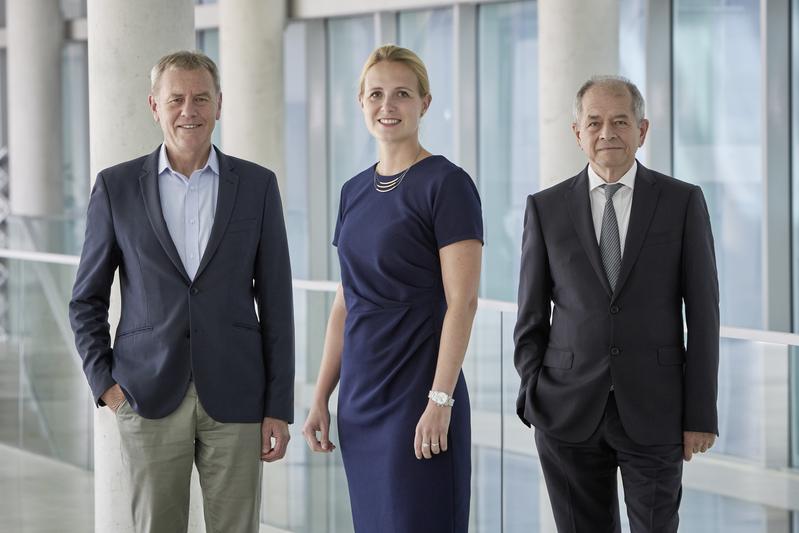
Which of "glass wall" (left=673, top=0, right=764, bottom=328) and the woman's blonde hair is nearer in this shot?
the woman's blonde hair

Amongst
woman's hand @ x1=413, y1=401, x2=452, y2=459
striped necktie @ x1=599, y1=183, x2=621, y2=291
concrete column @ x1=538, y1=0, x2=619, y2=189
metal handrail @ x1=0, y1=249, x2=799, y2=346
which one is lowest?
woman's hand @ x1=413, y1=401, x2=452, y2=459

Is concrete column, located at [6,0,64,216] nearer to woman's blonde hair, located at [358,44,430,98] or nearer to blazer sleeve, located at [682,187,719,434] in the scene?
woman's blonde hair, located at [358,44,430,98]

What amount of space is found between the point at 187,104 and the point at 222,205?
28 cm

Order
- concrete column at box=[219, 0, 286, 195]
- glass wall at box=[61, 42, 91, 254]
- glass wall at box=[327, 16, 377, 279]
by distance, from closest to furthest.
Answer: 1. concrete column at box=[219, 0, 286, 195]
2. glass wall at box=[327, 16, 377, 279]
3. glass wall at box=[61, 42, 91, 254]

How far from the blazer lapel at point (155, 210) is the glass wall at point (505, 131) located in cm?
899

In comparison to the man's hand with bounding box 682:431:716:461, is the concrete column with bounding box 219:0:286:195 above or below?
above

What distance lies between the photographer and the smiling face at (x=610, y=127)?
3.06 metres

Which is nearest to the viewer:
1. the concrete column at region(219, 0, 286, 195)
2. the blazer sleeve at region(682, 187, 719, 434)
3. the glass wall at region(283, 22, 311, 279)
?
the blazer sleeve at region(682, 187, 719, 434)

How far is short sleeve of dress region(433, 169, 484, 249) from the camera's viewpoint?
301 cm

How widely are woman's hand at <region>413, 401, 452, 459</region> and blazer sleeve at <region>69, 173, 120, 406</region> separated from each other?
856 mm

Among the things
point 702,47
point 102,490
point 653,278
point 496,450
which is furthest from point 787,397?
point 702,47

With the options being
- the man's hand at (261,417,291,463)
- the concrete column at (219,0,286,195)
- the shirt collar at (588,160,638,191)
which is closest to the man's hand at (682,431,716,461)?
the shirt collar at (588,160,638,191)

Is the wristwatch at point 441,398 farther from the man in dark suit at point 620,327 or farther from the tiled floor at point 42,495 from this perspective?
the tiled floor at point 42,495

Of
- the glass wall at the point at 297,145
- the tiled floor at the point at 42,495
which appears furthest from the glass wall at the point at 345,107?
the tiled floor at the point at 42,495
